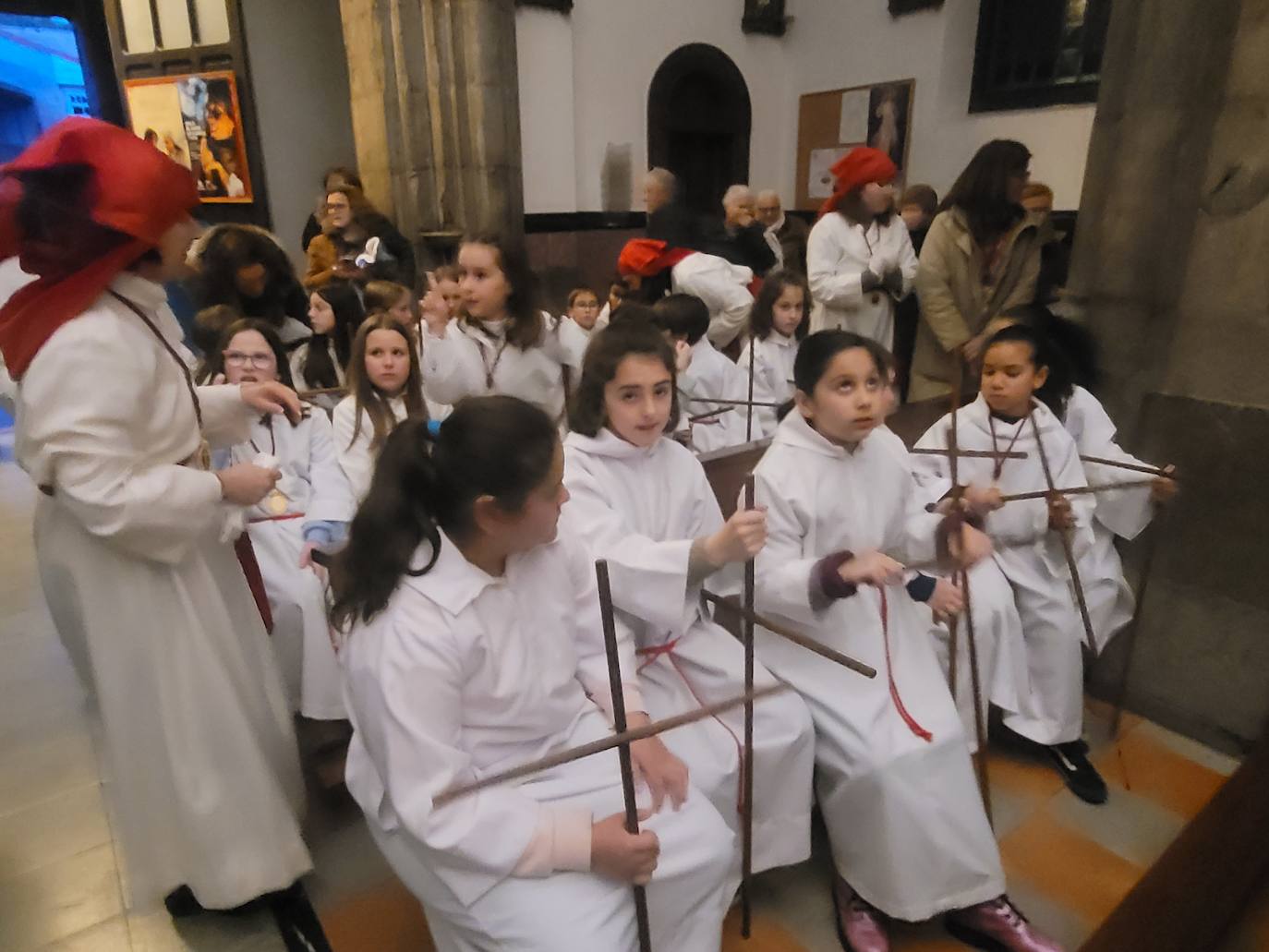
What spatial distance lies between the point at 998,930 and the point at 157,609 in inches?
77.5

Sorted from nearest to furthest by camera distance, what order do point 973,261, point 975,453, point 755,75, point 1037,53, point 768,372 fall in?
point 975,453
point 973,261
point 768,372
point 1037,53
point 755,75

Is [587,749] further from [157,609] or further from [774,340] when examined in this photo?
[774,340]

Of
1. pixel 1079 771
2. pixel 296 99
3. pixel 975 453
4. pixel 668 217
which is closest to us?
pixel 975 453

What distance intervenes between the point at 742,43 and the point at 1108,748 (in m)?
7.75

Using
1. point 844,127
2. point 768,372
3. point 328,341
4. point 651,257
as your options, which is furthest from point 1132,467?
point 844,127

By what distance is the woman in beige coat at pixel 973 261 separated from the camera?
360 centimetres

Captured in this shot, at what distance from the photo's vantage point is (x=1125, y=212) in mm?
2713

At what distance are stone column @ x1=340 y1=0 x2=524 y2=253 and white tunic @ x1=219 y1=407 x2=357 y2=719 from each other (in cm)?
356

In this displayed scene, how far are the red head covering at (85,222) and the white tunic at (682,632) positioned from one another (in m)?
1.02

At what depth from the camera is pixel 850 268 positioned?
450 centimetres

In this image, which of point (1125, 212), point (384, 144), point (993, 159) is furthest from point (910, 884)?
point (384, 144)

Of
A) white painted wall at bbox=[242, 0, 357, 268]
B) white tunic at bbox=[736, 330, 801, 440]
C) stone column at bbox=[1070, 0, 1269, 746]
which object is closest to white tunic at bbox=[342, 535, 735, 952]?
stone column at bbox=[1070, 0, 1269, 746]

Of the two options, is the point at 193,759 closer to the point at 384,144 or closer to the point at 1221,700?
the point at 1221,700

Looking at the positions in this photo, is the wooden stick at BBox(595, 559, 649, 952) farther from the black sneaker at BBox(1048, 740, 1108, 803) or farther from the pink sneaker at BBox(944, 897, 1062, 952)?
the black sneaker at BBox(1048, 740, 1108, 803)
